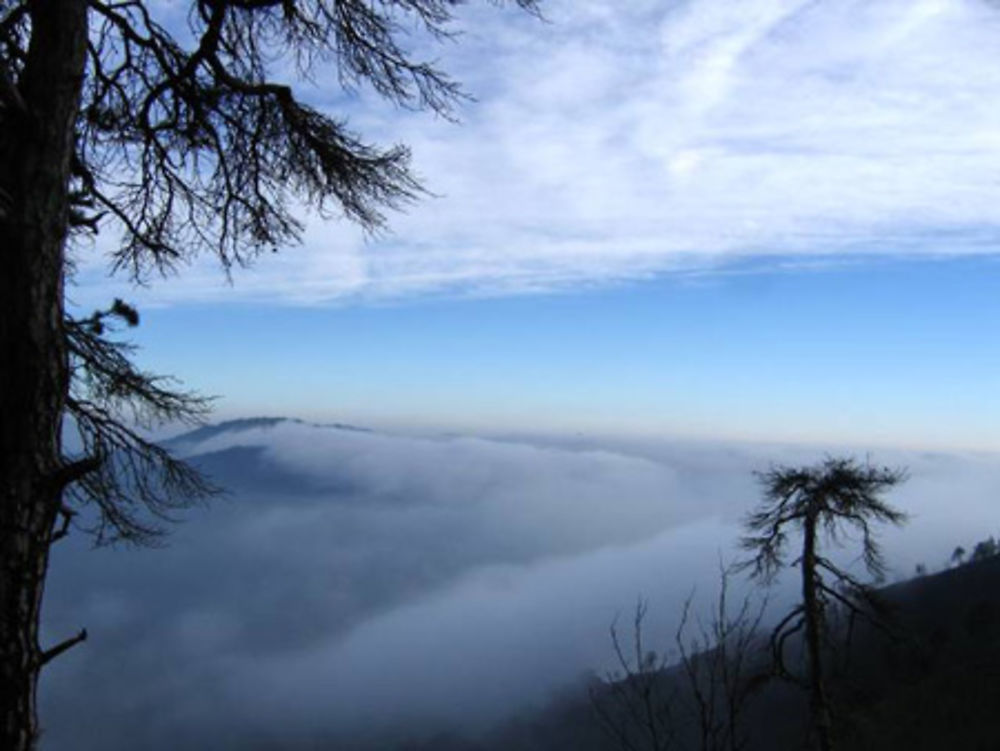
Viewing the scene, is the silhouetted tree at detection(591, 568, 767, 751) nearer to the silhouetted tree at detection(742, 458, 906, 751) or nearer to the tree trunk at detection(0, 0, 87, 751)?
the tree trunk at detection(0, 0, 87, 751)

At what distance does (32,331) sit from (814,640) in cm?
1058

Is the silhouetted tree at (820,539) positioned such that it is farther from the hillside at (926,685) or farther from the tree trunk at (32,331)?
the tree trunk at (32,331)

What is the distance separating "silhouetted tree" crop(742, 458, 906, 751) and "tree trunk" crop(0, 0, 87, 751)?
9.20 metres

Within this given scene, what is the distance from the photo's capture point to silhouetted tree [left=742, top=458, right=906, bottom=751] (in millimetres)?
10359

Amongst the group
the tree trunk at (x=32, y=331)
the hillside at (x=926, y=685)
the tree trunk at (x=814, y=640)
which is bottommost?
the hillside at (x=926, y=685)

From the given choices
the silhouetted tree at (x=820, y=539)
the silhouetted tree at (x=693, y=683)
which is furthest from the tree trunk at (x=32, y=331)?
the silhouetted tree at (x=820, y=539)

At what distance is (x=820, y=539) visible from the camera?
35.8 ft

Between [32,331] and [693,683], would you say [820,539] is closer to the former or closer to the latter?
[693,683]

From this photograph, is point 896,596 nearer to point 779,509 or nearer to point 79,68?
point 779,509

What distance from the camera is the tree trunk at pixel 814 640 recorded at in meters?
10.2

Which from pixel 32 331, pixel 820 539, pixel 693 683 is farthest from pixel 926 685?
pixel 32 331

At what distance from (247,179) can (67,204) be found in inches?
57.2

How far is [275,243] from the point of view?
463 centimetres

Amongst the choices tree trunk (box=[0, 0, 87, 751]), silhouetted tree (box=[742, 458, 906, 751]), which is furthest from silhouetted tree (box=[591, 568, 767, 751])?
silhouetted tree (box=[742, 458, 906, 751])
